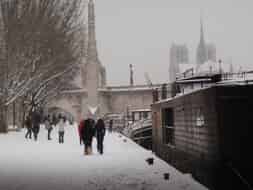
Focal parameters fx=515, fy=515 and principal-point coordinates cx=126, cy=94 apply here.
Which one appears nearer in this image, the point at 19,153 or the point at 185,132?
the point at 185,132

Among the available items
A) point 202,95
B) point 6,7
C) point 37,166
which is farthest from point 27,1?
point 202,95

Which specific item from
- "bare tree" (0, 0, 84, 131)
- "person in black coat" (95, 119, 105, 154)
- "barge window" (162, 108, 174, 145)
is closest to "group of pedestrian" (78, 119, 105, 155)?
"person in black coat" (95, 119, 105, 154)

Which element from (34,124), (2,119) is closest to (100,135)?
(34,124)

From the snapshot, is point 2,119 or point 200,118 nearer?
point 200,118

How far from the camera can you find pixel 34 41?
3056cm

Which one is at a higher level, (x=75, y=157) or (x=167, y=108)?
(x=167, y=108)

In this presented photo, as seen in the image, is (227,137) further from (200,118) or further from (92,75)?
(92,75)

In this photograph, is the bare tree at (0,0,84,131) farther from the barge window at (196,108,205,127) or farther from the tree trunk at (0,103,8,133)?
the barge window at (196,108,205,127)

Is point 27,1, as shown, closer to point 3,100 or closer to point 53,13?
point 53,13

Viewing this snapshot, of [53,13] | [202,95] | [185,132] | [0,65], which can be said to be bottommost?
[185,132]

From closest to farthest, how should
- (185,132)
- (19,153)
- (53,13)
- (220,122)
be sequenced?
1. (220,122)
2. (185,132)
3. (19,153)
4. (53,13)

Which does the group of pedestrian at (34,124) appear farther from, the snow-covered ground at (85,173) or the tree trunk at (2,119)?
the snow-covered ground at (85,173)

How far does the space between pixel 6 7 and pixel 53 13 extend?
2.96m

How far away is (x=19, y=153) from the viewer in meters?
20.6
